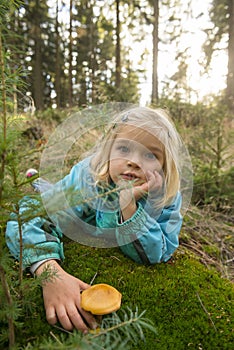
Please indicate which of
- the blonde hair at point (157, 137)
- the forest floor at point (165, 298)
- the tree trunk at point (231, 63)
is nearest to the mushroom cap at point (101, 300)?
the forest floor at point (165, 298)

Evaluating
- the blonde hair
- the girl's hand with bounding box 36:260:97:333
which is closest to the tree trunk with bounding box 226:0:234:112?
the blonde hair

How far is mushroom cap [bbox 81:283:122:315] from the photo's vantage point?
1.20m

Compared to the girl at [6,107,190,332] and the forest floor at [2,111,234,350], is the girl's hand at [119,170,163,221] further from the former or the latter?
the forest floor at [2,111,234,350]

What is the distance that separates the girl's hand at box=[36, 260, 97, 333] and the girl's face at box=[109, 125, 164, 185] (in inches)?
25.1

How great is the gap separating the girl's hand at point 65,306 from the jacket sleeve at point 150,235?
43 cm

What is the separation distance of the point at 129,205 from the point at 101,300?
53 cm

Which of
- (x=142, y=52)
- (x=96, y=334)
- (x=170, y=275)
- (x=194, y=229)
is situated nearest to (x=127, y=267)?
(x=170, y=275)

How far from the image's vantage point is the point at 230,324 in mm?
1562

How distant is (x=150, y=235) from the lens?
73.0 inches

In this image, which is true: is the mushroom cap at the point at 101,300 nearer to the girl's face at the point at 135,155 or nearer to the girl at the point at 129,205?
the girl at the point at 129,205

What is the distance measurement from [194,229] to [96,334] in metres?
2.57

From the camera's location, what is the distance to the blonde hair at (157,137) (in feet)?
5.98

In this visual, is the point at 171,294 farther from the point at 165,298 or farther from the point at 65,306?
the point at 65,306

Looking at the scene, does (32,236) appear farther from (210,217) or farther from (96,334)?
(210,217)
